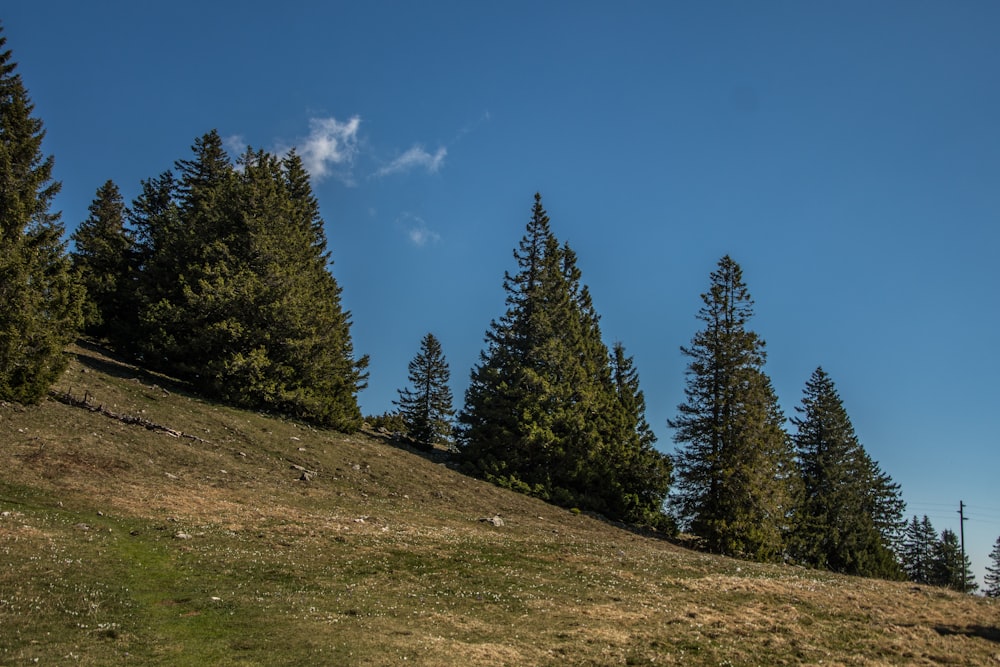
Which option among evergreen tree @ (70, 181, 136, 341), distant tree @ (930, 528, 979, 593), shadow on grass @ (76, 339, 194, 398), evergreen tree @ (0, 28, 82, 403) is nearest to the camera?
evergreen tree @ (0, 28, 82, 403)

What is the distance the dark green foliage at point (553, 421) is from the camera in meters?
51.7

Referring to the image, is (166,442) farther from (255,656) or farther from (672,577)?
(672,577)

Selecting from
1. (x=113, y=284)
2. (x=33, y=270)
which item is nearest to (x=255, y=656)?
(x=33, y=270)

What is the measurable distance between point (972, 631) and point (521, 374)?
39.0m

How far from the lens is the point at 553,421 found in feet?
172

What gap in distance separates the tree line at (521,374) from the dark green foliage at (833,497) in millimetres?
199

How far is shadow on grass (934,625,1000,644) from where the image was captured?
18516mm

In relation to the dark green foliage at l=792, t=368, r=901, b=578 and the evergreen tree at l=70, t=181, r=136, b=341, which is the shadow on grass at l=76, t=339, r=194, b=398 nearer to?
the evergreen tree at l=70, t=181, r=136, b=341

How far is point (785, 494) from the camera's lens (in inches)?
1799

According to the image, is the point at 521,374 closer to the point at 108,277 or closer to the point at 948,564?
the point at 108,277

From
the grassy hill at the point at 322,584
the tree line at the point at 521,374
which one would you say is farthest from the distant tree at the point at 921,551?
the grassy hill at the point at 322,584

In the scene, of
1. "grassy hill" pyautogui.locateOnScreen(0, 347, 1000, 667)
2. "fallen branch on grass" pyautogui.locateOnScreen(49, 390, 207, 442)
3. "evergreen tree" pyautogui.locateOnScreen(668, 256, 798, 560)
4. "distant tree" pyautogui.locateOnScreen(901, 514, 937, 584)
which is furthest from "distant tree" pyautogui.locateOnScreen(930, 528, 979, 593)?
"fallen branch on grass" pyautogui.locateOnScreen(49, 390, 207, 442)

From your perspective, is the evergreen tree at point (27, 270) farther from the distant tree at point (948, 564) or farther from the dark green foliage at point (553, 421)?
the distant tree at point (948, 564)

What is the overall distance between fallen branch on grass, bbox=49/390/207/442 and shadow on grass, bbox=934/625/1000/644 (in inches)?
1394
